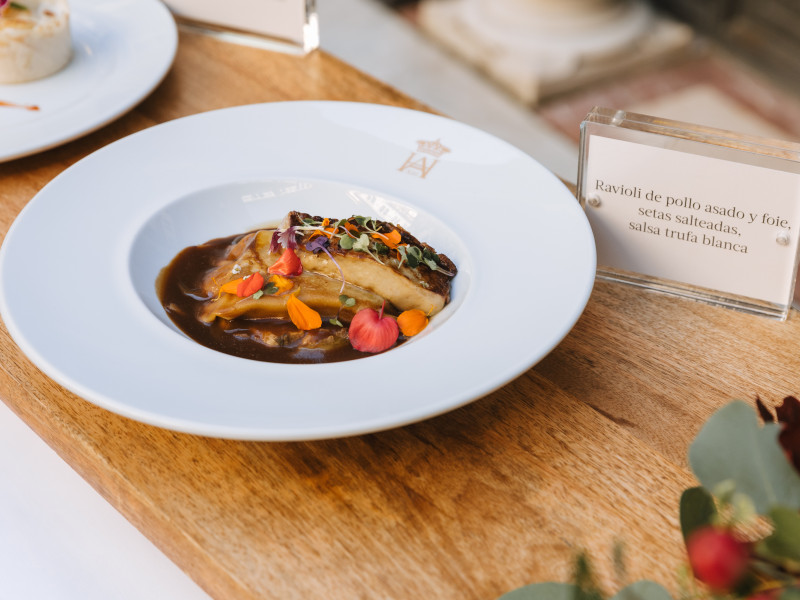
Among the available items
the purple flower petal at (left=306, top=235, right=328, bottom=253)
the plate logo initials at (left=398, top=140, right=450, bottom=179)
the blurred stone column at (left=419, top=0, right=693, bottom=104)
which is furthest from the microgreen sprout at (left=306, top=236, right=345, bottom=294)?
the blurred stone column at (left=419, top=0, right=693, bottom=104)

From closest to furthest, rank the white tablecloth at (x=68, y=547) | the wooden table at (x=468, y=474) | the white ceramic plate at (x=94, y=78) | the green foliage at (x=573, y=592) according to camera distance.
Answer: the green foliage at (x=573, y=592)
the wooden table at (x=468, y=474)
the white tablecloth at (x=68, y=547)
the white ceramic plate at (x=94, y=78)

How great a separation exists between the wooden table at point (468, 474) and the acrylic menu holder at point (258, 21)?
95 cm

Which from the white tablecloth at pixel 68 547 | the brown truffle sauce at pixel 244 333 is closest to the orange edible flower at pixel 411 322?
the brown truffle sauce at pixel 244 333

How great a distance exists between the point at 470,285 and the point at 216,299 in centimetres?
37

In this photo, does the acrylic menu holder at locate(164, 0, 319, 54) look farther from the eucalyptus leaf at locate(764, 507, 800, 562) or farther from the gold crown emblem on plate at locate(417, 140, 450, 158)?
the eucalyptus leaf at locate(764, 507, 800, 562)

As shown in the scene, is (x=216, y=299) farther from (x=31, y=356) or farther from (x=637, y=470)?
(x=637, y=470)

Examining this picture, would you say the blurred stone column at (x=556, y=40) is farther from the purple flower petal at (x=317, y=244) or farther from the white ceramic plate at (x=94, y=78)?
the purple flower petal at (x=317, y=244)

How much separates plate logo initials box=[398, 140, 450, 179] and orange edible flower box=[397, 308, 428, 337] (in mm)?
266

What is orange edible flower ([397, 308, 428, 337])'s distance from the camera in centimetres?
116

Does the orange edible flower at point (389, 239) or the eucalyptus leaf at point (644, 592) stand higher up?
the orange edible flower at point (389, 239)

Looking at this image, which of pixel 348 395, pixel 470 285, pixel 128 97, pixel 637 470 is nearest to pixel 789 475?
pixel 637 470

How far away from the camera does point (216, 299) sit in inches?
48.4

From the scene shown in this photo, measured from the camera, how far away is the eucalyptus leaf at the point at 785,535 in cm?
60

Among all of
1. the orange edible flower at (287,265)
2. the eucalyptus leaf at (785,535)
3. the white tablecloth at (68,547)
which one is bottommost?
the white tablecloth at (68,547)
